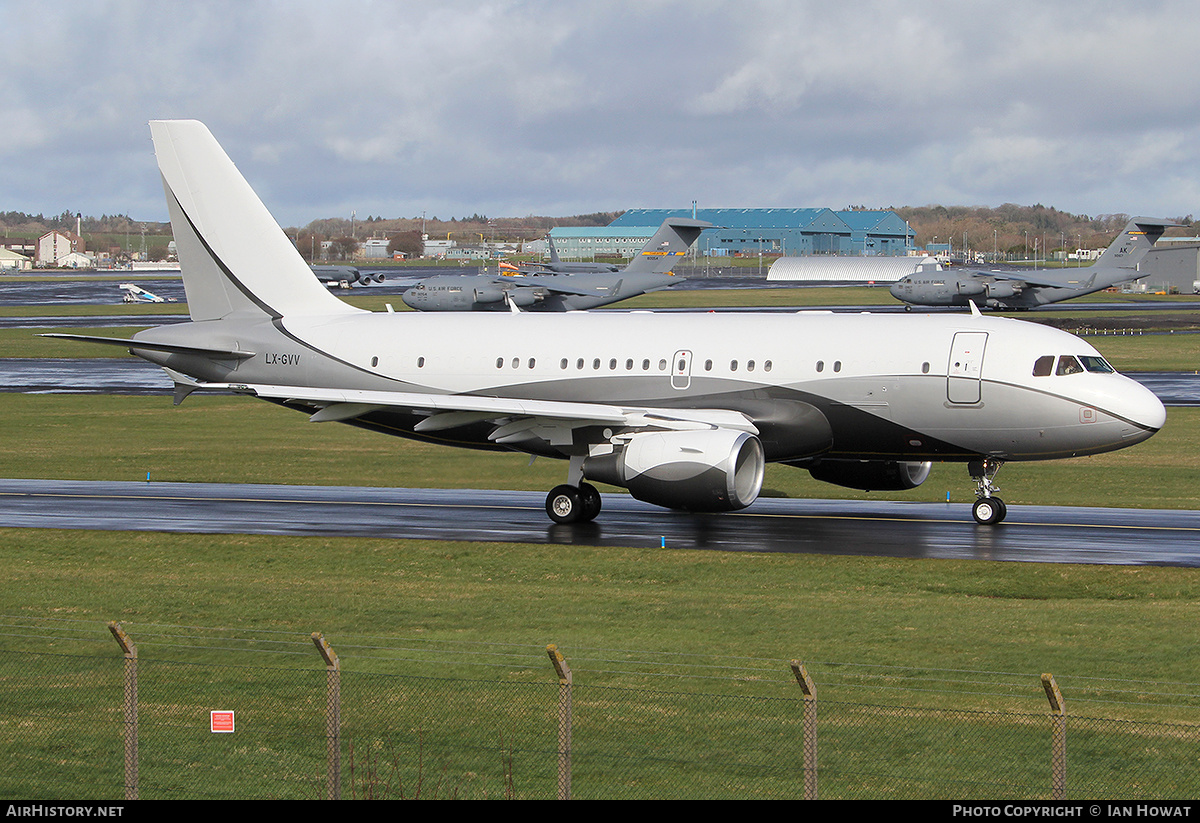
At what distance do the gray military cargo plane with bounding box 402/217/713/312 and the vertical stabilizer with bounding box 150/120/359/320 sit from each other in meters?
70.9

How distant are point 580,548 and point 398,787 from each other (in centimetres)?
1435

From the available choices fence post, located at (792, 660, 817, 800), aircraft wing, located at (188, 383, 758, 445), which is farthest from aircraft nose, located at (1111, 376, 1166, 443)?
fence post, located at (792, 660, 817, 800)

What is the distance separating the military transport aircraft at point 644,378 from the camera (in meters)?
29.3

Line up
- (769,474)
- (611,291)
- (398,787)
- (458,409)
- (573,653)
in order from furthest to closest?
(611,291), (769,474), (458,409), (573,653), (398,787)

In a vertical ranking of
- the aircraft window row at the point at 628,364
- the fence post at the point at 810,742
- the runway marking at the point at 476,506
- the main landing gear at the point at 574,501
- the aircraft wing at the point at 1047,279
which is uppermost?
the aircraft wing at the point at 1047,279

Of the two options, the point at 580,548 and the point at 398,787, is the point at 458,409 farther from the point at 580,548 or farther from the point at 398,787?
the point at 398,787

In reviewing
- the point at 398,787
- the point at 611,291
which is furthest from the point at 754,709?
the point at 611,291

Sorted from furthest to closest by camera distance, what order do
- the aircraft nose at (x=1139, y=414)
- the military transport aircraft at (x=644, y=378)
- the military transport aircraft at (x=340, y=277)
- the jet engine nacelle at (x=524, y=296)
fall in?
1. the military transport aircraft at (x=340, y=277)
2. the jet engine nacelle at (x=524, y=296)
3. the military transport aircraft at (x=644, y=378)
4. the aircraft nose at (x=1139, y=414)

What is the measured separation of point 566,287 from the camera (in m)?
114

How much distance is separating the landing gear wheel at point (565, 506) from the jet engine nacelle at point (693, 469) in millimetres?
1878

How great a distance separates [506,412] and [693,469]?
15.5 feet

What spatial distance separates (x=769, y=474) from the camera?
40.3m

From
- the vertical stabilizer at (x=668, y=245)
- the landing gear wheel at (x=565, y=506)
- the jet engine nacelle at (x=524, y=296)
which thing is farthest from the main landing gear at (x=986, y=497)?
the jet engine nacelle at (x=524, y=296)

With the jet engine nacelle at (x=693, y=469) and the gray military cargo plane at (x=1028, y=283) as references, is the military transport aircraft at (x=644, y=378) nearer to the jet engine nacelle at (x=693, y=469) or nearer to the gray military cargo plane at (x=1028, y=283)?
the jet engine nacelle at (x=693, y=469)
